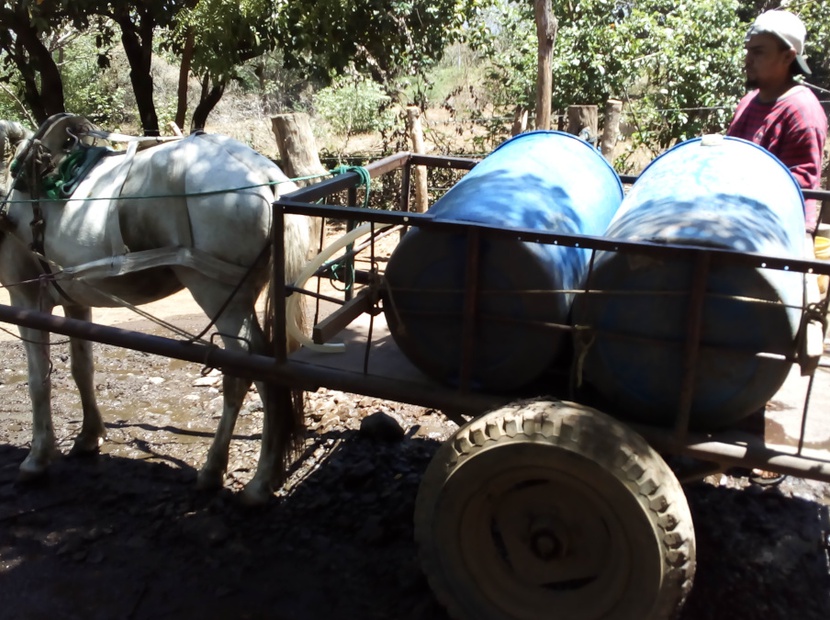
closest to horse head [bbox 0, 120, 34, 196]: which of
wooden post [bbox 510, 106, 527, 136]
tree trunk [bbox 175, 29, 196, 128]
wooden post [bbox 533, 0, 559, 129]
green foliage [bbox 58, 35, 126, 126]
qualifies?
wooden post [bbox 533, 0, 559, 129]

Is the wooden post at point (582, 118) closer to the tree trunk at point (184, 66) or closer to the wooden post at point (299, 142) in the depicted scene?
the wooden post at point (299, 142)

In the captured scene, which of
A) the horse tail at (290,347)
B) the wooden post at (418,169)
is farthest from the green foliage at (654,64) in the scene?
the horse tail at (290,347)

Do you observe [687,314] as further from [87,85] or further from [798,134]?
[87,85]

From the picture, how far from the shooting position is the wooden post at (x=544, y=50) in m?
5.65

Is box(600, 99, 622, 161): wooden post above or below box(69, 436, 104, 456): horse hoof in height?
above

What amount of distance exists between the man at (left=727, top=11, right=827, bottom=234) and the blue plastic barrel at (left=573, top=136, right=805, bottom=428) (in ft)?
2.91

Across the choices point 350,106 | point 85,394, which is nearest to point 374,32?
point 350,106

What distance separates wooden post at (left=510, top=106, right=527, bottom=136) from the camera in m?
8.54

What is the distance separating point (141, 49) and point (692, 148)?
904 centimetres

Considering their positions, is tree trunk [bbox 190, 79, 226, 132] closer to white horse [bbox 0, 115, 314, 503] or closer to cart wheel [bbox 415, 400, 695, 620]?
white horse [bbox 0, 115, 314, 503]

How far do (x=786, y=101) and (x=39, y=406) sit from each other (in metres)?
3.74

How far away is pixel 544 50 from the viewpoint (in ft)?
19.2

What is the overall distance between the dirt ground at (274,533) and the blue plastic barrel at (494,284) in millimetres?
951

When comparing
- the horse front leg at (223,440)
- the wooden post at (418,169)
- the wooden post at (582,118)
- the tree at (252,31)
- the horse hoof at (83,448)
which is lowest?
the horse hoof at (83,448)
